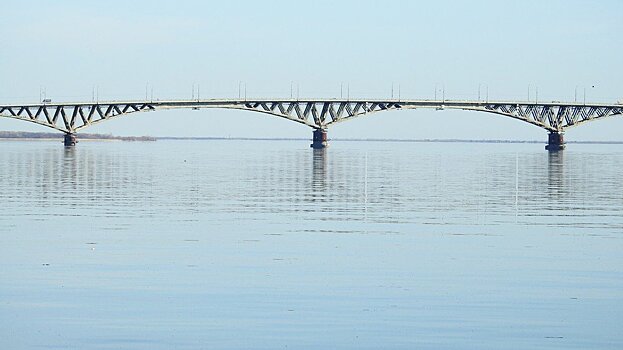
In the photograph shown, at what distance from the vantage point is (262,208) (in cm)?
3516

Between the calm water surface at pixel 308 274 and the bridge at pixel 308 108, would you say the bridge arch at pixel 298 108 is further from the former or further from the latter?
the calm water surface at pixel 308 274

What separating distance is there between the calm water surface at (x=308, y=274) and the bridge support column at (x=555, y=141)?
12569 cm

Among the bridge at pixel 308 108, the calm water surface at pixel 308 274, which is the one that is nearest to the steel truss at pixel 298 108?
the bridge at pixel 308 108

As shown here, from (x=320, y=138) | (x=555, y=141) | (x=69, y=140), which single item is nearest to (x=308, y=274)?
(x=320, y=138)

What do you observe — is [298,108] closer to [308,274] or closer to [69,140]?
[69,140]

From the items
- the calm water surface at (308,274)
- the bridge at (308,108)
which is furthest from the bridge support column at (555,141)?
the calm water surface at (308,274)

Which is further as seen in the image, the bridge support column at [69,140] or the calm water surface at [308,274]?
the bridge support column at [69,140]

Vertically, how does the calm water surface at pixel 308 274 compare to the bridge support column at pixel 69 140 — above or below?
below

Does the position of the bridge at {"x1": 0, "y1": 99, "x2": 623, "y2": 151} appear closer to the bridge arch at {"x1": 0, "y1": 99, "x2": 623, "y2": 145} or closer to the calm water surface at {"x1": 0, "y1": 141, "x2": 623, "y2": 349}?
the bridge arch at {"x1": 0, "y1": 99, "x2": 623, "y2": 145}

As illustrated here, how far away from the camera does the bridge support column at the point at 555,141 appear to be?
161875mm

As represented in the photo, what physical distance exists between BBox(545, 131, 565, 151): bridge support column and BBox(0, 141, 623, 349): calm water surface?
126 meters

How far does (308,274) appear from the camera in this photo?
19609 millimetres

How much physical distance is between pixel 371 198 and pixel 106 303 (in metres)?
24.8

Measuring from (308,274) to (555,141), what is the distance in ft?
484
